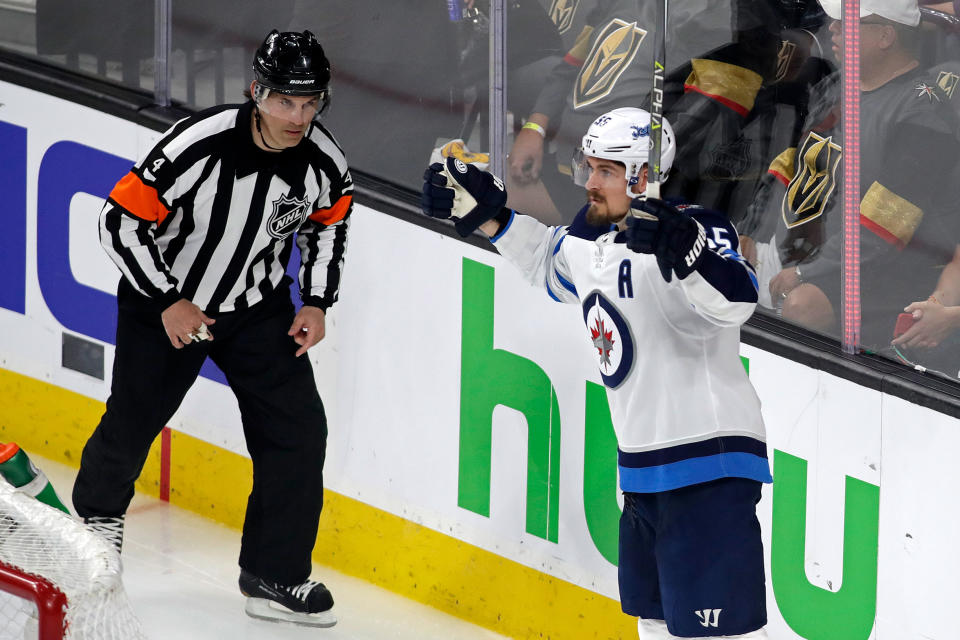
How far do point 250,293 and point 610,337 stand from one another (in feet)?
3.59

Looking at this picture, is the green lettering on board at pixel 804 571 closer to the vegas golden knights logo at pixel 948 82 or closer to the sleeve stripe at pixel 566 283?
the sleeve stripe at pixel 566 283

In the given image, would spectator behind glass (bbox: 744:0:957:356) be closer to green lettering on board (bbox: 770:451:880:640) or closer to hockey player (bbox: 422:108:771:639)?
green lettering on board (bbox: 770:451:880:640)

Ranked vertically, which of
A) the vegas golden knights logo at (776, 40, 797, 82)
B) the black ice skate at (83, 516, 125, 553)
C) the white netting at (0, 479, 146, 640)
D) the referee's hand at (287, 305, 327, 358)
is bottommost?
the black ice skate at (83, 516, 125, 553)

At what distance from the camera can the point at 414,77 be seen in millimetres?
4023

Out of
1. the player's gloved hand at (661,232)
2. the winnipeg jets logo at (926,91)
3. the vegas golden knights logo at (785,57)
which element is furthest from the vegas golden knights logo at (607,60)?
the player's gloved hand at (661,232)

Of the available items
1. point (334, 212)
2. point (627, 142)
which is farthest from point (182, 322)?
point (627, 142)

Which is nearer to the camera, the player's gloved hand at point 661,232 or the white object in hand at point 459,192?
the player's gloved hand at point 661,232

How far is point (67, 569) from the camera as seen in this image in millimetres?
2221

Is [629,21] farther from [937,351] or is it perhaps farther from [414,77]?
[937,351]

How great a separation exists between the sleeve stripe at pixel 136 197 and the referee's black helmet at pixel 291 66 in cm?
34

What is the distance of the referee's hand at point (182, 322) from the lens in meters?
3.57

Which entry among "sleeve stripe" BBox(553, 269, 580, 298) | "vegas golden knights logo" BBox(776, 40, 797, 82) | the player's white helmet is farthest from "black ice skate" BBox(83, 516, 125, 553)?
"vegas golden knights logo" BBox(776, 40, 797, 82)

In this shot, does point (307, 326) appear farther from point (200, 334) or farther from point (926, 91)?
point (926, 91)

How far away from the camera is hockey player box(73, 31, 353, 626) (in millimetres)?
3496
